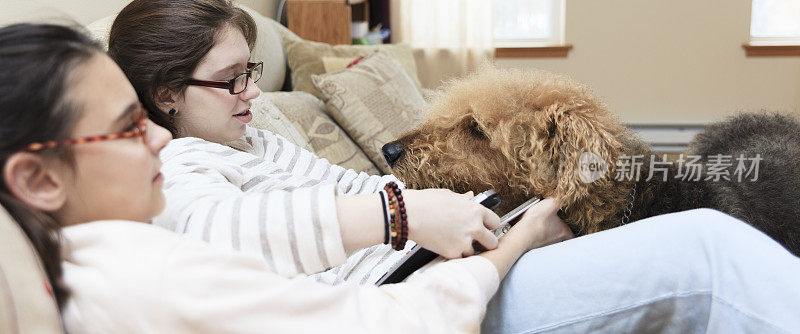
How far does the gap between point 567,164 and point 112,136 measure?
0.85 metres

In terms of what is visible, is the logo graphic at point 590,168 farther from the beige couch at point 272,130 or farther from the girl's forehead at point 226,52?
the beige couch at point 272,130

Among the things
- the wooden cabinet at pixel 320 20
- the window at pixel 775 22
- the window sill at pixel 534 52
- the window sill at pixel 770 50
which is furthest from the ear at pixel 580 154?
the window at pixel 775 22

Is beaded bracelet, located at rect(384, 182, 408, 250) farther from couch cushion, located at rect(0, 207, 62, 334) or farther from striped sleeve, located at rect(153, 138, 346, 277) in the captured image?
couch cushion, located at rect(0, 207, 62, 334)

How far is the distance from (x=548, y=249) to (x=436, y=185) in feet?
1.31

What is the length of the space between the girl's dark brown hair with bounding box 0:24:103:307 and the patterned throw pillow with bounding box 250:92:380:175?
46.9 inches

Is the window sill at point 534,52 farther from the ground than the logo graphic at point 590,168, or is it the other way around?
the window sill at point 534,52

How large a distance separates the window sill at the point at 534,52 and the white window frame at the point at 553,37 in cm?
7

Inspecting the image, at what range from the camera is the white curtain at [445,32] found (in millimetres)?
4719

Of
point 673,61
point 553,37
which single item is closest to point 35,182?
point 553,37

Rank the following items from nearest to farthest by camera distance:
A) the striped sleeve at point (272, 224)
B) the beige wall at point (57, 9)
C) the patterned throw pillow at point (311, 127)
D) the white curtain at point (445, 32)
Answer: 1. the striped sleeve at point (272, 224)
2. the beige wall at point (57, 9)
3. the patterned throw pillow at point (311, 127)
4. the white curtain at point (445, 32)

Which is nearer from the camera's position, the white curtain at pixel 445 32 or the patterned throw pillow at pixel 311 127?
the patterned throw pillow at pixel 311 127

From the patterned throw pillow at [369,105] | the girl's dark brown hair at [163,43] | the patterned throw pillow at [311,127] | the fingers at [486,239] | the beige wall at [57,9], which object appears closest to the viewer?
the fingers at [486,239]

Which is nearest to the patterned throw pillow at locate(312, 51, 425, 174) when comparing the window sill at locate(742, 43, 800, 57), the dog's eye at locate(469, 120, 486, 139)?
the dog's eye at locate(469, 120, 486, 139)

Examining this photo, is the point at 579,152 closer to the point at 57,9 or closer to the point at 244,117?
the point at 244,117
